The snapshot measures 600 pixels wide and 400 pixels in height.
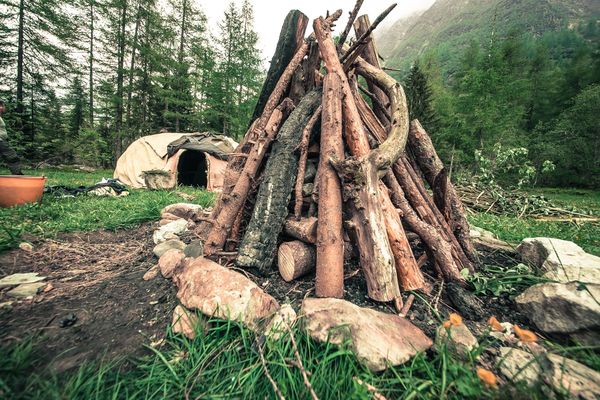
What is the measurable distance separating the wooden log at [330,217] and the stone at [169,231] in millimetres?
2129

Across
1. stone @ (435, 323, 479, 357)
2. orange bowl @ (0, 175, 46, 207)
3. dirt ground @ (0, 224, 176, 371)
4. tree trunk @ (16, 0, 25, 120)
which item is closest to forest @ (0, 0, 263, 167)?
tree trunk @ (16, 0, 25, 120)

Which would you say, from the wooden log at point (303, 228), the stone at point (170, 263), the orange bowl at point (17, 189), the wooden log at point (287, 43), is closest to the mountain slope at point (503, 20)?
the wooden log at point (287, 43)

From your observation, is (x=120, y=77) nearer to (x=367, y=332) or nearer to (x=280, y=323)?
(x=280, y=323)

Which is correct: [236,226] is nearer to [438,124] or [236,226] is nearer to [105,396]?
[105,396]

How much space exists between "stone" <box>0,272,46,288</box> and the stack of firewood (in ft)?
4.61

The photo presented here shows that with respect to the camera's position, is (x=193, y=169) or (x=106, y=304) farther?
(x=193, y=169)

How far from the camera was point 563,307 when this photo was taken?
1370 millimetres

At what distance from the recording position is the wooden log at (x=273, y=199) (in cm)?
189

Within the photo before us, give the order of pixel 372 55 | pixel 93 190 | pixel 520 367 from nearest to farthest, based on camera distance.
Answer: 1. pixel 520 367
2. pixel 372 55
3. pixel 93 190

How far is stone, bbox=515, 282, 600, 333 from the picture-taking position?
1273mm

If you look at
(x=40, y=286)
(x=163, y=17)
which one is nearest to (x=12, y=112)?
(x=163, y=17)

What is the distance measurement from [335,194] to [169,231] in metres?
2.39

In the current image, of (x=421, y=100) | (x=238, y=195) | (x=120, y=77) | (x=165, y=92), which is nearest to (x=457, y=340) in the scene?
(x=238, y=195)

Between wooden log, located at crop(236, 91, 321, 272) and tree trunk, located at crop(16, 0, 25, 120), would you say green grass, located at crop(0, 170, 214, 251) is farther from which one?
tree trunk, located at crop(16, 0, 25, 120)
